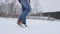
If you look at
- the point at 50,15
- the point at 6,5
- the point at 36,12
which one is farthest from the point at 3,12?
the point at 50,15

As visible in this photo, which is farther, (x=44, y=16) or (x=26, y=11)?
(x=44, y=16)

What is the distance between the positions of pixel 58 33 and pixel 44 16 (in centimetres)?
89

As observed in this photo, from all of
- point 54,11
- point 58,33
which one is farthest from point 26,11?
point 54,11

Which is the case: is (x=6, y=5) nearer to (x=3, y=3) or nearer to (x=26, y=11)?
(x=3, y=3)

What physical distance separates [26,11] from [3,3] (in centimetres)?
88

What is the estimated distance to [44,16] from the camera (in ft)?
8.21

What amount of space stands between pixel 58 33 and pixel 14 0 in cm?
119

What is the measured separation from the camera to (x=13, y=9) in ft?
8.53

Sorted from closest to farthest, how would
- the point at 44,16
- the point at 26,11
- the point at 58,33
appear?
the point at 58,33
the point at 26,11
the point at 44,16

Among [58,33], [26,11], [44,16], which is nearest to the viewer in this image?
[58,33]

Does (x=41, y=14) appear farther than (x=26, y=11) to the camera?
Yes

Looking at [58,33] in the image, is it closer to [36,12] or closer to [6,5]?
[36,12]

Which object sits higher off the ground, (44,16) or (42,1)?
(42,1)

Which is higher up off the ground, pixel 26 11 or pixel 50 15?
pixel 26 11
